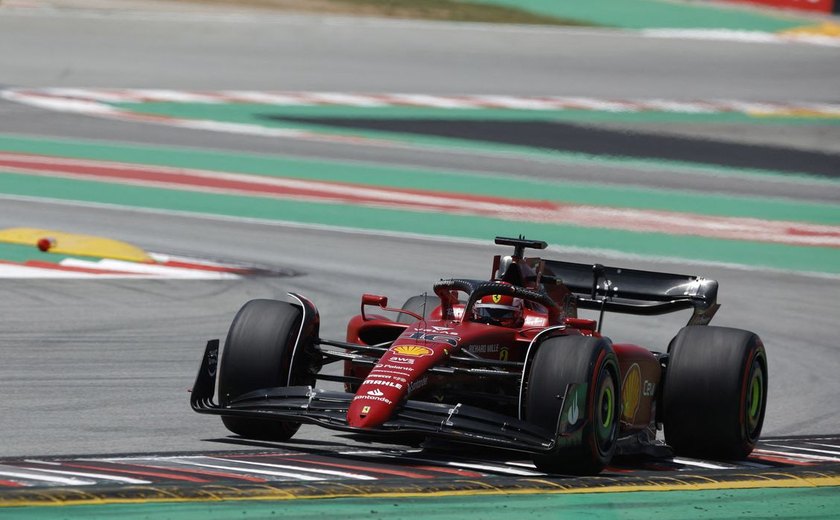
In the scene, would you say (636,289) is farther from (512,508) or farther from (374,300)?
(512,508)

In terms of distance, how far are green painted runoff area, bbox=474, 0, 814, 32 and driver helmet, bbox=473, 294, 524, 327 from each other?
26.4m

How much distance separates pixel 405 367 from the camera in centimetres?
850

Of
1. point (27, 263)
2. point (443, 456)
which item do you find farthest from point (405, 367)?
point (27, 263)

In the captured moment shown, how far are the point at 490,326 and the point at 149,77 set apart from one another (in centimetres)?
2114

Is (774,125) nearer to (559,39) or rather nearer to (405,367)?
(559,39)

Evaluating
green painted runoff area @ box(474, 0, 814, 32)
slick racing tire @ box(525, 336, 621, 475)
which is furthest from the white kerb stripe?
green painted runoff area @ box(474, 0, 814, 32)

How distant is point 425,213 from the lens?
2078 centimetres

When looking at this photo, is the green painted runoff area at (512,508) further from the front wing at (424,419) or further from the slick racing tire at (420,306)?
the slick racing tire at (420,306)

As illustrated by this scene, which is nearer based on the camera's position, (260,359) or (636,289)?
(260,359)

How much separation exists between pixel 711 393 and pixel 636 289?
1434 mm

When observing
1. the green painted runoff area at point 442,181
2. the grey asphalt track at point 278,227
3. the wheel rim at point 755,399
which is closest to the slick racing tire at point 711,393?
the wheel rim at point 755,399

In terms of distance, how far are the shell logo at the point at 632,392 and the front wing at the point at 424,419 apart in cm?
97

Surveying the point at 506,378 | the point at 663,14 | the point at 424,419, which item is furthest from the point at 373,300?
the point at 663,14

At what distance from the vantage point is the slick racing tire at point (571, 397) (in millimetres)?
8250
